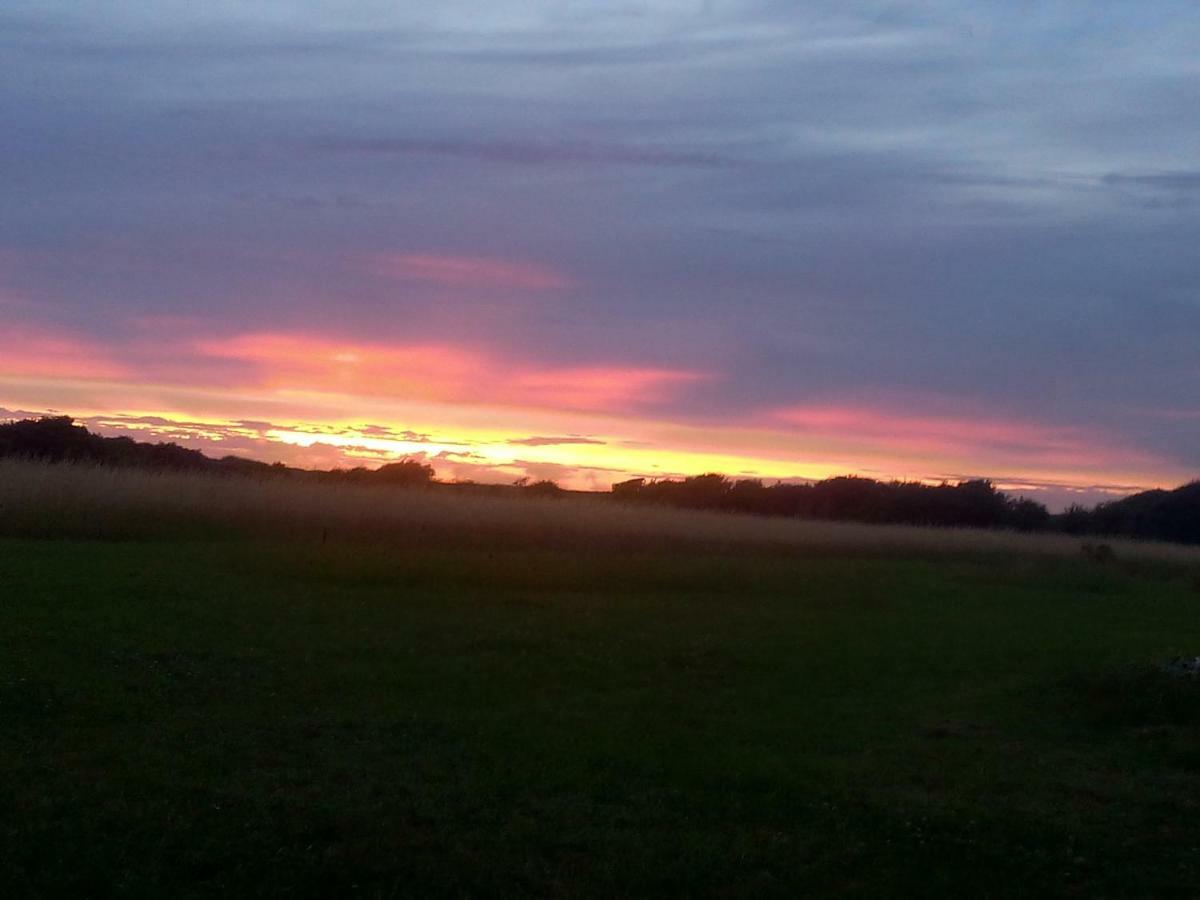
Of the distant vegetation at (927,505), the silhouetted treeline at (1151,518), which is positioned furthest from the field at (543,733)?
the silhouetted treeline at (1151,518)

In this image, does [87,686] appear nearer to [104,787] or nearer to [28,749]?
[28,749]

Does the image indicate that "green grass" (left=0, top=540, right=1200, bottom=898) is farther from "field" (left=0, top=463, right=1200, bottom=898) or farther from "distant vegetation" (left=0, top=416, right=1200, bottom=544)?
"distant vegetation" (left=0, top=416, right=1200, bottom=544)

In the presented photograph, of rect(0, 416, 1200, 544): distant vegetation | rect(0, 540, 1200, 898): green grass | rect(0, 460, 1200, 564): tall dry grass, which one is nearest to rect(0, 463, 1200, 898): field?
rect(0, 540, 1200, 898): green grass

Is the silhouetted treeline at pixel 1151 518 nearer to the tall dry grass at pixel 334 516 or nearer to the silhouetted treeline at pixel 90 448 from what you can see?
the tall dry grass at pixel 334 516

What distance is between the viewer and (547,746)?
881 cm

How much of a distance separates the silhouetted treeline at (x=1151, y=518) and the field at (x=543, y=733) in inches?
1558

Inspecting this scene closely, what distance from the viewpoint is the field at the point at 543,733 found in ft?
20.9

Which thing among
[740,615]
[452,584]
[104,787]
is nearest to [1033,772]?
[104,787]

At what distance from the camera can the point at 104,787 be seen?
23.3ft

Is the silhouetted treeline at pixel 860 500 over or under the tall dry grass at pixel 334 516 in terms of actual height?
over

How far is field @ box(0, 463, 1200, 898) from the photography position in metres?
6.38

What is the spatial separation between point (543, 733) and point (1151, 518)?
57.0m

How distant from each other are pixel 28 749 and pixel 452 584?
34.7 feet

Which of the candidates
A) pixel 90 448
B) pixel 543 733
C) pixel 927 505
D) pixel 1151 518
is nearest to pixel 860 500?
pixel 927 505
